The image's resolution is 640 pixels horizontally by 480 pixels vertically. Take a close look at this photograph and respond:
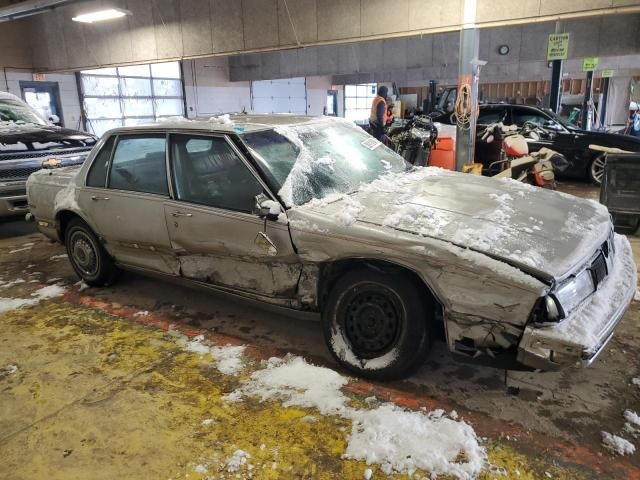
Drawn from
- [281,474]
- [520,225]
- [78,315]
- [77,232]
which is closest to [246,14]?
[77,232]

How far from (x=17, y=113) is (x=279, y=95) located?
15373mm

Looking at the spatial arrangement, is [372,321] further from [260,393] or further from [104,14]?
[104,14]

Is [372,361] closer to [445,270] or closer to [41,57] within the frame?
[445,270]

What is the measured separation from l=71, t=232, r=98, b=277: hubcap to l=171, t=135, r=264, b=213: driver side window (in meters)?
1.43

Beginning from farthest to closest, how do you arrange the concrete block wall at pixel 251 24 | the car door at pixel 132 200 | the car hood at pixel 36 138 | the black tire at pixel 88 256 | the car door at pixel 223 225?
1. the concrete block wall at pixel 251 24
2. the car hood at pixel 36 138
3. the black tire at pixel 88 256
4. the car door at pixel 132 200
5. the car door at pixel 223 225

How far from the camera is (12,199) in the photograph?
6.20 meters

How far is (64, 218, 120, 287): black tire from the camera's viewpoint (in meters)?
4.29

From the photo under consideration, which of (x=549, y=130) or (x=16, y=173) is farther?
(x=549, y=130)

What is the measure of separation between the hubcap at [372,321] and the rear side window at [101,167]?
2.52 metres

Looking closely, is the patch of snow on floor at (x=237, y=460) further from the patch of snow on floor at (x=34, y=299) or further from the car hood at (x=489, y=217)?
the patch of snow on floor at (x=34, y=299)

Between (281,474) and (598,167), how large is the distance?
9.21 meters

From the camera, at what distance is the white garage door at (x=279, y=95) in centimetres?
2095

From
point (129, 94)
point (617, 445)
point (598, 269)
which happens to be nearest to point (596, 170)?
point (598, 269)

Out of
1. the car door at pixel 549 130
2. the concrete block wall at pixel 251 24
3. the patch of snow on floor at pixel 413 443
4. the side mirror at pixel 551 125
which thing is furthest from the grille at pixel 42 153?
the side mirror at pixel 551 125
